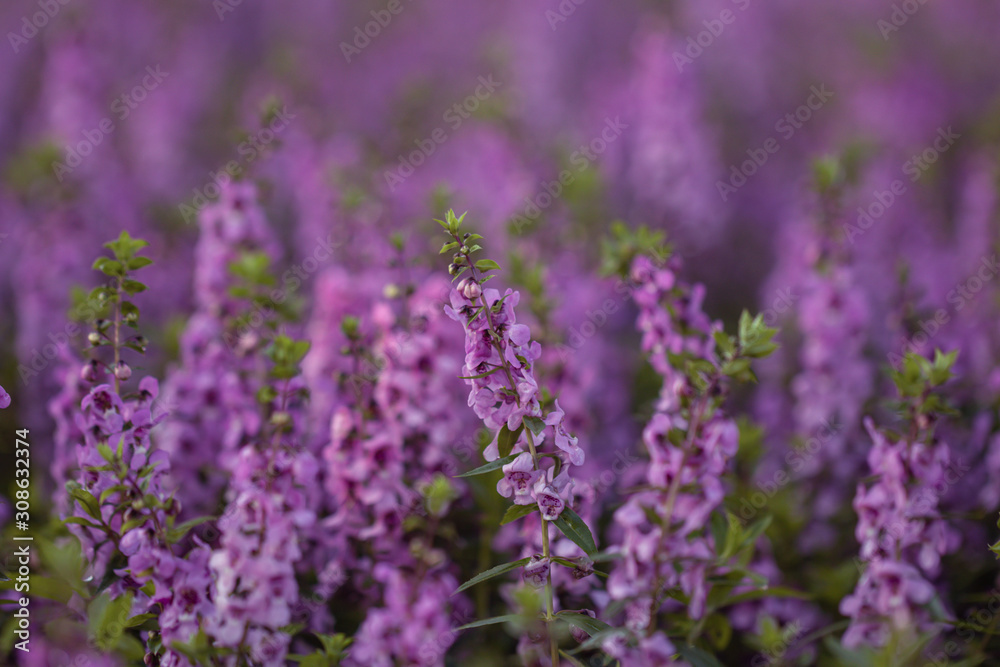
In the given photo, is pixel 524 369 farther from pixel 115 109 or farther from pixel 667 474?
pixel 115 109

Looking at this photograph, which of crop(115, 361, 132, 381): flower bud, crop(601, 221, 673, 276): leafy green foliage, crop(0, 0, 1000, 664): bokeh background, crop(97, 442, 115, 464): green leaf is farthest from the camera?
crop(0, 0, 1000, 664): bokeh background

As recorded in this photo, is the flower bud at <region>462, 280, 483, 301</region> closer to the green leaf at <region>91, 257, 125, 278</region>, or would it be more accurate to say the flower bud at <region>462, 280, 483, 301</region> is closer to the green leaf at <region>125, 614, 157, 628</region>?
the green leaf at <region>91, 257, 125, 278</region>

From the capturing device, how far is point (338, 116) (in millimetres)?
8211

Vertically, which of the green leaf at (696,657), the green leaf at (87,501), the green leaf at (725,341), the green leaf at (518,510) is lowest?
the green leaf at (696,657)

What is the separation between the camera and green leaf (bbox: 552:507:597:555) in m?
1.81

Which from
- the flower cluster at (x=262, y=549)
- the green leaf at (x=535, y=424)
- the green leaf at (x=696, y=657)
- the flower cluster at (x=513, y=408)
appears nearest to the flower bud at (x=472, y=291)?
the flower cluster at (x=513, y=408)

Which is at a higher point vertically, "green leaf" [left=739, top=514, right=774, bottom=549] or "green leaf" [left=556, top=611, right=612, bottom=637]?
"green leaf" [left=739, top=514, right=774, bottom=549]

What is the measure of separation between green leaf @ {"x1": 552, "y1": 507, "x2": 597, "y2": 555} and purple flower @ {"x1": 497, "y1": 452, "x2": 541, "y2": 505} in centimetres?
8

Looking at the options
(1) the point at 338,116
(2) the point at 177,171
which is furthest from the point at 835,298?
(1) the point at 338,116

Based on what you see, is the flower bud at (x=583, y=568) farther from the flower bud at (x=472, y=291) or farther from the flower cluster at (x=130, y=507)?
the flower cluster at (x=130, y=507)

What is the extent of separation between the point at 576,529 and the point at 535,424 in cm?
26

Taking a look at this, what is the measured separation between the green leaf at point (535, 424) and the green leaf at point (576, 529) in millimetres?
218

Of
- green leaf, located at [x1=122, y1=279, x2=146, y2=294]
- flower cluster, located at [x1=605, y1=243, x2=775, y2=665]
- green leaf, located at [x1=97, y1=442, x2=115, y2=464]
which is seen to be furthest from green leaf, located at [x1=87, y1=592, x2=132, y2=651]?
flower cluster, located at [x1=605, y1=243, x2=775, y2=665]

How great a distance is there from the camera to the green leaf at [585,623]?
1843mm
